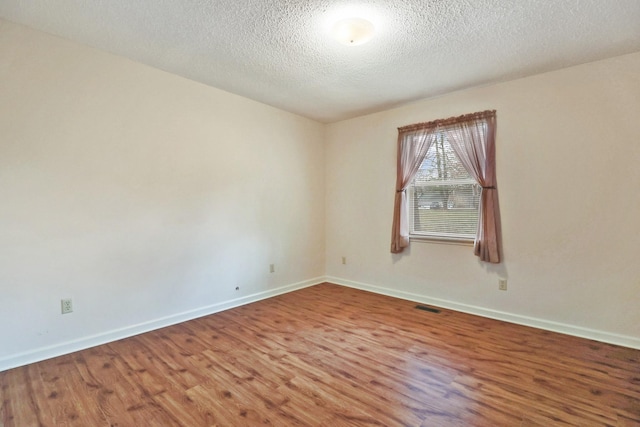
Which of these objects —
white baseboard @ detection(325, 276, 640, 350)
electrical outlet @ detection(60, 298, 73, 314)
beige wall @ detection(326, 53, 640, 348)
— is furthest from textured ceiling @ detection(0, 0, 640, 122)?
white baseboard @ detection(325, 276, 640, 350)

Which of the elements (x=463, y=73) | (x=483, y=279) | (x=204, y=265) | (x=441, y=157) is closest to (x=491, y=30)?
(x=463, y=73)

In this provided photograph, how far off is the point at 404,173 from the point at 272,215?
182 cm

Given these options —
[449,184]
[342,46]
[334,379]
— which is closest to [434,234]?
[449,184]

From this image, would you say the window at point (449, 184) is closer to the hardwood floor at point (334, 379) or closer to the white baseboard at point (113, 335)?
the hardwood floor at point (334, 379)

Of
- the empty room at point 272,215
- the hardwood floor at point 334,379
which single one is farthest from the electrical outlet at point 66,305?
the hardwood floor at point 334,379

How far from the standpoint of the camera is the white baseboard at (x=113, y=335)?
2281 mm

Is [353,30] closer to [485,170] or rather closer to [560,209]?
Answer: [485,170]

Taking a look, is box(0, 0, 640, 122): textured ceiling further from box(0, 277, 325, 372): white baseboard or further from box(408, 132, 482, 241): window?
box(0, 277, 325, 372): white baseboard

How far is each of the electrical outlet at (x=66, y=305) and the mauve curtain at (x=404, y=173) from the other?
3.36 meters

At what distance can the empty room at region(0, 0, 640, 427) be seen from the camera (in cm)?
199

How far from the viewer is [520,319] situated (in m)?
3.11

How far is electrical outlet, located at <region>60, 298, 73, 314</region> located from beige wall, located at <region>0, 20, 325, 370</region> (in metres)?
0.03

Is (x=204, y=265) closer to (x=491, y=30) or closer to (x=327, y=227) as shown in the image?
(x=327, y=227)

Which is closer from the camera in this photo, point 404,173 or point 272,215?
point 404,173
